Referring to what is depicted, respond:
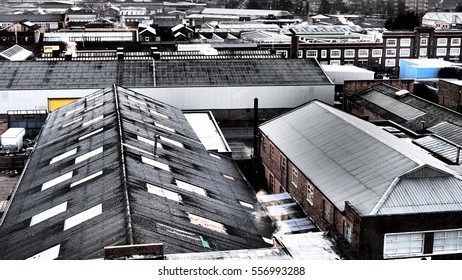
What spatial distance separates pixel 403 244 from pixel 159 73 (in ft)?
82.7

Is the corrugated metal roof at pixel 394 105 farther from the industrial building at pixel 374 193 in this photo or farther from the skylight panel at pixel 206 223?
the skylight panel at pixel 206 223

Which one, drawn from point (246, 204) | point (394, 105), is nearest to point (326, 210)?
point (246, 204)

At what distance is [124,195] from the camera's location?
16.6m

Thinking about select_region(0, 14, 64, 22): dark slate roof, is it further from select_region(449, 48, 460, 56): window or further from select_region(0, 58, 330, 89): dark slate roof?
select_region(449, 48, 460, 56): window

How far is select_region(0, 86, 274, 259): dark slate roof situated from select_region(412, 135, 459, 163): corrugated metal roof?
7.92 metres

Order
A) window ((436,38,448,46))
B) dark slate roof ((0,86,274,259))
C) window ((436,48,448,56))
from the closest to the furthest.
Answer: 1. dark slate roof ((0,86,274,259))
2. window ((436,38,448,46))
3. window ((436,48,448,56))

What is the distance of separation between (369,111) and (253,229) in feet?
65.8

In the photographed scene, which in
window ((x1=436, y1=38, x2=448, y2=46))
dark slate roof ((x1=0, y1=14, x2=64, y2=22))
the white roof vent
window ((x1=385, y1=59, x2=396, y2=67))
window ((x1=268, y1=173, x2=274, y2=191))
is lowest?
window ((x1=268, y1=173, x2=274, y2=191))

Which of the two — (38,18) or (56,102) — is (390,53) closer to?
(56,102)

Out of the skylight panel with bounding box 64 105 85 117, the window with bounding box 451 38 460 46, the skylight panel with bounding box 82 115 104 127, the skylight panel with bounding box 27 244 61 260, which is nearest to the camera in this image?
the skylight panel with bounding box 27 244 61 260

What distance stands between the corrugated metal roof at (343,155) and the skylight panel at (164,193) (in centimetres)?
490

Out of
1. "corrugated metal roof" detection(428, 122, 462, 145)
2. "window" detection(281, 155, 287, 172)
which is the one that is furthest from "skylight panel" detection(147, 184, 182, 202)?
"corrugated metal roof" detection(428, 122, 462, 145)

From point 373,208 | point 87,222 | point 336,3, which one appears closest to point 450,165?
point 373,208

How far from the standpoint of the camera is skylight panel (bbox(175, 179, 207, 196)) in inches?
762
